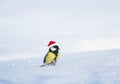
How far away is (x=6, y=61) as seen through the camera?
8.11 m

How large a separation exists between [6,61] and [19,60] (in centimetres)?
24

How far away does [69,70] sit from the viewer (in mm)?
7262

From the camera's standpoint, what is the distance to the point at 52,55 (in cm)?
773

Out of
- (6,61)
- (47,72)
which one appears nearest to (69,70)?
(47,72)

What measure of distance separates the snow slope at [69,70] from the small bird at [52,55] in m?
0.12

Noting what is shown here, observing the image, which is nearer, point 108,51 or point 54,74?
point 54,74

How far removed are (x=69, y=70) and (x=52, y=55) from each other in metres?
0.59

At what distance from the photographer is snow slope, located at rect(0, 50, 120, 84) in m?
6.62

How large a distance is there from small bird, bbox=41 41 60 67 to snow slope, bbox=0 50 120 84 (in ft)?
0.40

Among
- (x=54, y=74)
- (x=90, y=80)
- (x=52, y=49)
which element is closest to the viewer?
(x=90, y=80)

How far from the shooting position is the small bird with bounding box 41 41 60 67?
25.4 ft

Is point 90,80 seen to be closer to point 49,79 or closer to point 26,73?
point 49,79

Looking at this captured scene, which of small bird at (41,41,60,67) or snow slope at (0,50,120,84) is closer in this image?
snow slope at (0,50,120,84)

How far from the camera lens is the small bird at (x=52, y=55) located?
305 inches
